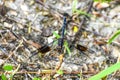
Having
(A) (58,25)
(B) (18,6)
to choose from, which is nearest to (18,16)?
(B) (18,6)

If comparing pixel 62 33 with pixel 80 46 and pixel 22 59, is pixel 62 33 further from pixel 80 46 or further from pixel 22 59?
pixel 22 59

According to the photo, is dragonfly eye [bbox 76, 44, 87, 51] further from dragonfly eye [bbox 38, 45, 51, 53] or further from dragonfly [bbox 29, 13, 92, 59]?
dragonfly eye [bbox 38, 45, 51, 53]

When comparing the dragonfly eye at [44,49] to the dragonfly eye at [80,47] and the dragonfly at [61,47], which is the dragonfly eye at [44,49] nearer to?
the dragonfly at [61,47]

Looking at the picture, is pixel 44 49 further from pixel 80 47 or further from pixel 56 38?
pixel 80 47

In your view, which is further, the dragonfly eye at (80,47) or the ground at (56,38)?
the dragonfly eye at (80,47)

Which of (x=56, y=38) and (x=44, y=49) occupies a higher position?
(x=56, y=38)

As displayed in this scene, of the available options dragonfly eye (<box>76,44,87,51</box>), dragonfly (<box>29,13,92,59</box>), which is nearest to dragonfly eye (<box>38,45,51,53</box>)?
dragonfly (<box>29,13,92,59</box>)

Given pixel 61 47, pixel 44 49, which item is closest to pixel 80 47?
pixel 61 47

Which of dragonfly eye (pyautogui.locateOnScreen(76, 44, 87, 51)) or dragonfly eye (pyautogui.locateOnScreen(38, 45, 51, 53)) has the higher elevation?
dragonfly eye (pyautogui.locateOnScreen(76, 44, 87, 51))

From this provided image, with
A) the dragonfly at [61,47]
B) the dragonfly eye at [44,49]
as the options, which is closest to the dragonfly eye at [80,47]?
the dragonfly at [61,47]

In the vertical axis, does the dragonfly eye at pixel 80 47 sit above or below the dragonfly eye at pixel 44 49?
above

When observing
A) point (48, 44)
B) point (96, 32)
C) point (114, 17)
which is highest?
point (114, 17)
